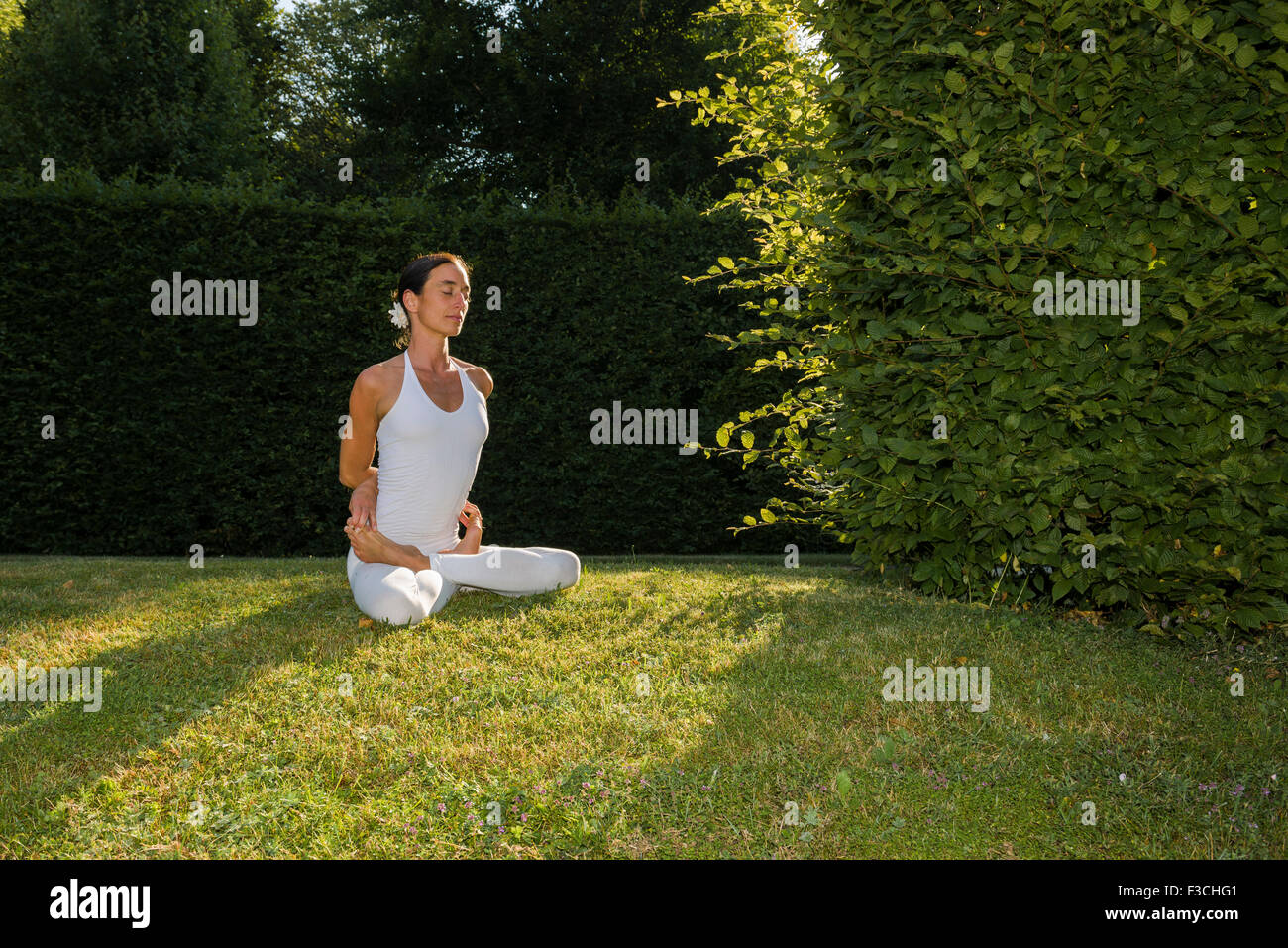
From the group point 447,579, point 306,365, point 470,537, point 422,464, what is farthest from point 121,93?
point 447,579

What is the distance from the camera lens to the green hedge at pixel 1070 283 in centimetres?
452

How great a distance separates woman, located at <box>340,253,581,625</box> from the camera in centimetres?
542

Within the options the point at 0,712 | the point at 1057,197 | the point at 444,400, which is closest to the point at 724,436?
the point at 444,400

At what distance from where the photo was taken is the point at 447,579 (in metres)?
5.45

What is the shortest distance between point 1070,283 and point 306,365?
7738 millimetres

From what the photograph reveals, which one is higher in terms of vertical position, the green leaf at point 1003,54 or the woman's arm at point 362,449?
the green leaf at point 1003,54

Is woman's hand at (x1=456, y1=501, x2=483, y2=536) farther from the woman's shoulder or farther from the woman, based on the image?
the woman's shoulder
